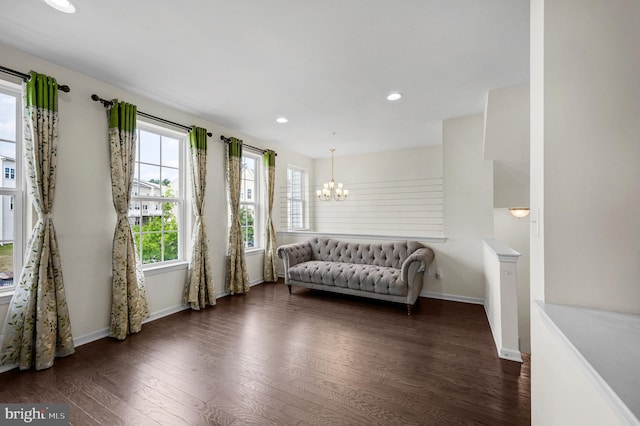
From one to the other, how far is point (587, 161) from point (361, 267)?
327 cm

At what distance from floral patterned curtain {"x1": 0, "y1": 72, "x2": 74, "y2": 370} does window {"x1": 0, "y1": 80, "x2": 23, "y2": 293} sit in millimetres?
194

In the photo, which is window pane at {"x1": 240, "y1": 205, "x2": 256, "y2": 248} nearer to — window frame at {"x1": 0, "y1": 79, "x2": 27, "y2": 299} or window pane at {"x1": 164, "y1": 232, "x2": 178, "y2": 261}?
window pane at {"x1": 164, "y1": 232, "x2": 178, "y2": 261}

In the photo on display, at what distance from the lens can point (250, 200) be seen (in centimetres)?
509

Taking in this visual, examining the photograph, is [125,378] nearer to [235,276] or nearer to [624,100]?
[235,276]

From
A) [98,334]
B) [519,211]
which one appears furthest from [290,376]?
[519,211]

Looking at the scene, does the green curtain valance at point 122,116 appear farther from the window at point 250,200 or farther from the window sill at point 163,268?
the window at point 250,200

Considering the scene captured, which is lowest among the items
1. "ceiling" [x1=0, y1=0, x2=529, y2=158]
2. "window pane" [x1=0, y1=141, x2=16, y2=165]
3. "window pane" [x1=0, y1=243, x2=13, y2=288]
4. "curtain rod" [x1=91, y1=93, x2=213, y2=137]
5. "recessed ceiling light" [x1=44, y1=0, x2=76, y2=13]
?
"window pane" [x1=0, y1=243, x2=13, y2=288]

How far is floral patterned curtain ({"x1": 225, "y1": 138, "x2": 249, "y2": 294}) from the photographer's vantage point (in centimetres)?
431

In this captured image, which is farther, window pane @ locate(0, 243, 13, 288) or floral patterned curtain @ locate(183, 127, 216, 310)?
floral patterned curtain @ locate(183, 127, 216, 310)

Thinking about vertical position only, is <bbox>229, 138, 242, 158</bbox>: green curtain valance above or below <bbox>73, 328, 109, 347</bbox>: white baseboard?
above

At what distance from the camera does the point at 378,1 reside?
1815 mm

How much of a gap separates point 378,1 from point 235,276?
3883 mm

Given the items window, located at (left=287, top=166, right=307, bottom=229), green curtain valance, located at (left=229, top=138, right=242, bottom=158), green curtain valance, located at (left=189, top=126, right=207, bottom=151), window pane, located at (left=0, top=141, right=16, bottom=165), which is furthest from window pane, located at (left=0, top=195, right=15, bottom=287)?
window, located at (left=287, top=166, right=307, bottom=229)

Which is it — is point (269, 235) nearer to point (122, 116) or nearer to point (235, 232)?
point (235, 232)
